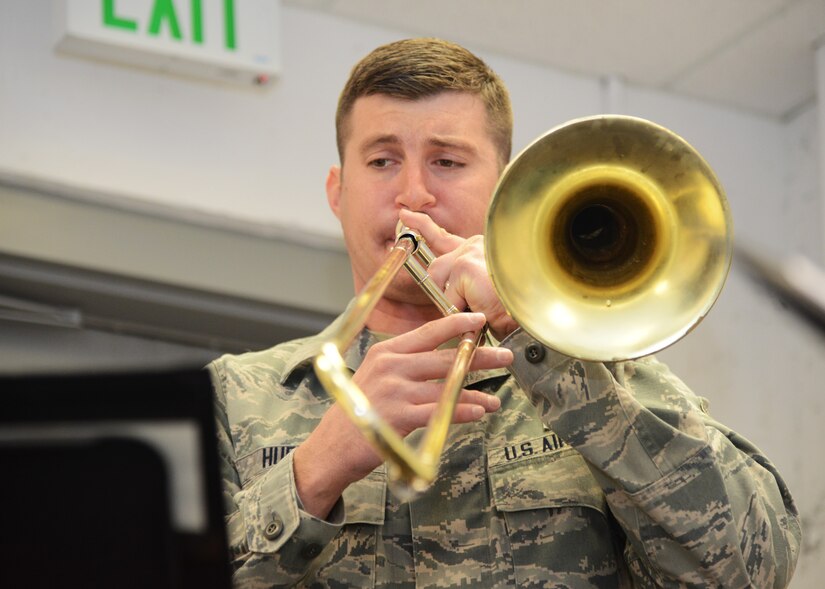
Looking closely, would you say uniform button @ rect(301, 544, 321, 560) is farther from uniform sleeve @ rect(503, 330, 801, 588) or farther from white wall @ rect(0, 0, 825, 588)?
white wall @ rect(0, 0, 825, 588)

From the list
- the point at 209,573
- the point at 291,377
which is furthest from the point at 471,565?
the point at 209,573

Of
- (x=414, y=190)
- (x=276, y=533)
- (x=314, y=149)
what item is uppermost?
(x=314, y=149)

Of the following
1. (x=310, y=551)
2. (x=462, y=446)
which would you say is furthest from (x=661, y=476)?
(x=310, y=551)

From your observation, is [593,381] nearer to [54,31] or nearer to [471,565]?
[471,565]

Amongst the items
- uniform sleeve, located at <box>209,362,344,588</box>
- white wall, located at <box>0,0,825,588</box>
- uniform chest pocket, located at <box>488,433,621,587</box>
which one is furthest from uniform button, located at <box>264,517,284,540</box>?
white wall, located at <box>0,0,825,588</box>

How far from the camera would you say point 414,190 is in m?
2.27

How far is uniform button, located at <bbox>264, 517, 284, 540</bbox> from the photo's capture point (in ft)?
6.18

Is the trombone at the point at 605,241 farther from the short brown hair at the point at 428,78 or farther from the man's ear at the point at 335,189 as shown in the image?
the man's ear at the point at 335,189

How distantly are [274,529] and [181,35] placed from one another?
2.57 m

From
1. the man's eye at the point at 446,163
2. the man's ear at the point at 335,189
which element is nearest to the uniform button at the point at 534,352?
the man's eye at the point at 446,163

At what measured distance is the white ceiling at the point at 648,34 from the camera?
14.6ft

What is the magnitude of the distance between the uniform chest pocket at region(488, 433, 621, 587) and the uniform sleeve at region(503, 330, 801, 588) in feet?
0.33

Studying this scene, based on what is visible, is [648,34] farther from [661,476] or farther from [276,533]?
[276,533]

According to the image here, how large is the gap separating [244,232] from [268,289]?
0.69ft
